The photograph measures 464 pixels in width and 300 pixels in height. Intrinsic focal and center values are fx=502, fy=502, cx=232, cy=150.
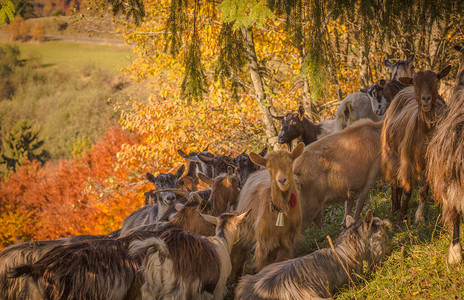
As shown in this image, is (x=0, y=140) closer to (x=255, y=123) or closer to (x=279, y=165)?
(x=255, y=123)

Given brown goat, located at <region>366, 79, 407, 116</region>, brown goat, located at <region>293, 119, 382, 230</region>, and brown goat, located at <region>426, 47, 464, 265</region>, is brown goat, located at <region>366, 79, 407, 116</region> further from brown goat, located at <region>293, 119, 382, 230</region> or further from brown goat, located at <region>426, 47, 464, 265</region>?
brown goat, located at <region>426, 47, 464, 265</region>

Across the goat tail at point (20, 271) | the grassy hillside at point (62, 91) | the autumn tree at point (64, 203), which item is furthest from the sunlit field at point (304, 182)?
the grassy hillside at point (62, 91)

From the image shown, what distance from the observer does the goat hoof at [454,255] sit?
4871mm

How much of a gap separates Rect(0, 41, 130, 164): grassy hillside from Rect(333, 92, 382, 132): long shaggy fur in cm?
4255

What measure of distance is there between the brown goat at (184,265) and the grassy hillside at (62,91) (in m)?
45.9

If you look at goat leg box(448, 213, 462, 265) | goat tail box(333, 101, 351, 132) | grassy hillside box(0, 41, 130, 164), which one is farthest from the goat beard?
grassy hillside box(0, 41, 130, 164)

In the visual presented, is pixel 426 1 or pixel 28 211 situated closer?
pixel 426 1

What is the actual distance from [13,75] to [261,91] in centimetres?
7518

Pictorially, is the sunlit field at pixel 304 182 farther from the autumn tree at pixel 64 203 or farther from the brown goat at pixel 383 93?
the autumn tree at pixel 64 203

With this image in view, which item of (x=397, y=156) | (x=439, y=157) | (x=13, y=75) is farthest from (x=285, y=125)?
(x=13, y=75)

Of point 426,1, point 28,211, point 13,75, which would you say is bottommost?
point 28,211

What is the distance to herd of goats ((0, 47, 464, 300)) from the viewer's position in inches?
204

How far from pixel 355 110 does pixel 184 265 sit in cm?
604

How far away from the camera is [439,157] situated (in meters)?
5.11
